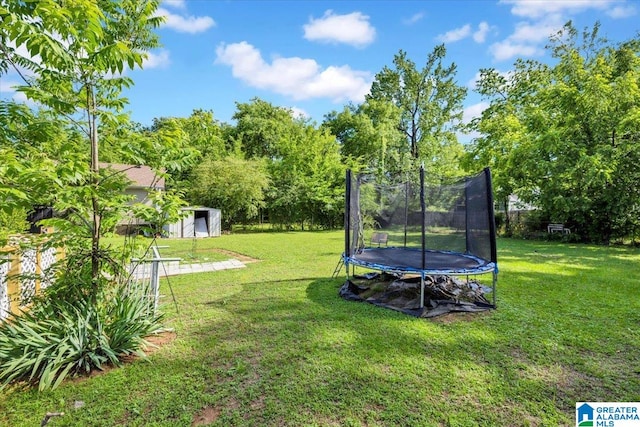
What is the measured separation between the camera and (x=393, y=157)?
803 inches

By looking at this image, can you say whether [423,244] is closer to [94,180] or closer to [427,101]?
[94,180]

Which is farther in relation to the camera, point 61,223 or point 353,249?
point 353,249

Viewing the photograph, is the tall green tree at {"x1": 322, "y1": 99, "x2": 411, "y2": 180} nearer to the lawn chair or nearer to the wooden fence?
the lawn chair

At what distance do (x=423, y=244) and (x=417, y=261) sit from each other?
1.05 metres

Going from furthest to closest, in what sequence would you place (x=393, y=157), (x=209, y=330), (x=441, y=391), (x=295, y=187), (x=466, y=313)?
1. (x=393, y=157)
2. (x=295, y=187)
3. (x=466, y=313)
4. (x=209, y=330)
5. (x=441, y=391)

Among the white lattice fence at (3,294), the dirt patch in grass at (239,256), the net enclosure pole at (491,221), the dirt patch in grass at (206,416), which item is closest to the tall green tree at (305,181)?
the dirt patch in grass at (239,256)

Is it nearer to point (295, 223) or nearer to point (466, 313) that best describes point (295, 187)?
point (295, 223)

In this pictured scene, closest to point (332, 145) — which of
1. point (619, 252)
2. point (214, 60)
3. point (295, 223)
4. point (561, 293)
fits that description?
point (295, 223)

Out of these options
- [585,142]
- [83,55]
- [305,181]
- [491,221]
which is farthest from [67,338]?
[305,181]

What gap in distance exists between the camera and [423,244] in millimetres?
4012

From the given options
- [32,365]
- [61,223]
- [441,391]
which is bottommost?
[441,391]

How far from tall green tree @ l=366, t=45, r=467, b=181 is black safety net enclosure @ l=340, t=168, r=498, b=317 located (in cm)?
1521

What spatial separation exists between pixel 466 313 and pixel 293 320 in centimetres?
221

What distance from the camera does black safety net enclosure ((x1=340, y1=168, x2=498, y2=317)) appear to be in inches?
167
